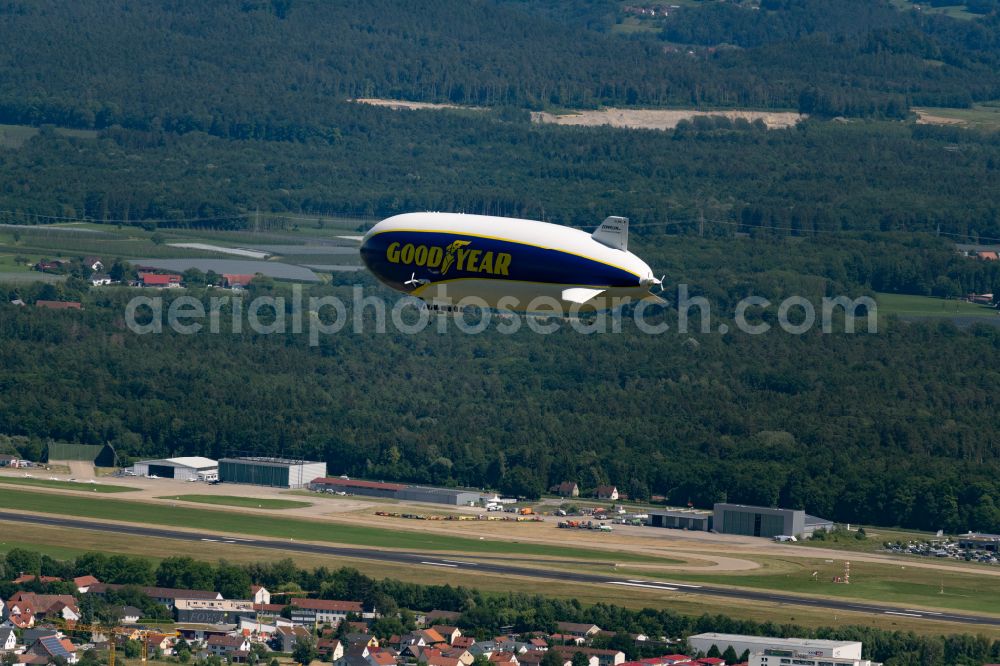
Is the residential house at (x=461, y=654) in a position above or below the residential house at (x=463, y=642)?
below

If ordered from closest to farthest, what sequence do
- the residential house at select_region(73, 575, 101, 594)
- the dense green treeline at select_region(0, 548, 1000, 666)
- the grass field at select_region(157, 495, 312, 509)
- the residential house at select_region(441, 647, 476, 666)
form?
the residential house at select_region(441, 647, 476, 666), the dense green treeline at select_region(0, 548, 1000, 666), the residential house at select_region(73, 575, 101, 594), the grass field at select_region(157, 495, 312, 509)

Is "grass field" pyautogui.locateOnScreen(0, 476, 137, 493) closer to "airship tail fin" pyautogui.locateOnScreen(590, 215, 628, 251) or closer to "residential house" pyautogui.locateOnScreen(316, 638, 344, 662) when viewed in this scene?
"residential house" pyautogui.locateOnScreen(316, 638, 344, 662)

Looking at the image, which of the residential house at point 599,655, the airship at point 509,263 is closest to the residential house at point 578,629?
the residential house at point 599,655

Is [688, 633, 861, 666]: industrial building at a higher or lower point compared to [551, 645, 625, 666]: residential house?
higher

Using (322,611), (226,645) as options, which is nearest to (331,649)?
(226,645)

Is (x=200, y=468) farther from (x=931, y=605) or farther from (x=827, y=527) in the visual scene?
(x=931, y=605)

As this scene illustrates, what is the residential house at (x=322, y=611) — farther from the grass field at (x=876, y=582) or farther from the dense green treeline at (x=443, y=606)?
the grass field at (x=876, y=582)

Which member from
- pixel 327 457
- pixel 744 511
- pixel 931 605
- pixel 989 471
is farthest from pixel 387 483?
pixel 931 605

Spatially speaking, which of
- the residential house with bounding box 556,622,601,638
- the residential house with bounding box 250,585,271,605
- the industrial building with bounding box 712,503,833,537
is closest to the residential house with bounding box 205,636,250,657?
the residential house with bounding box 250,585,271,605
